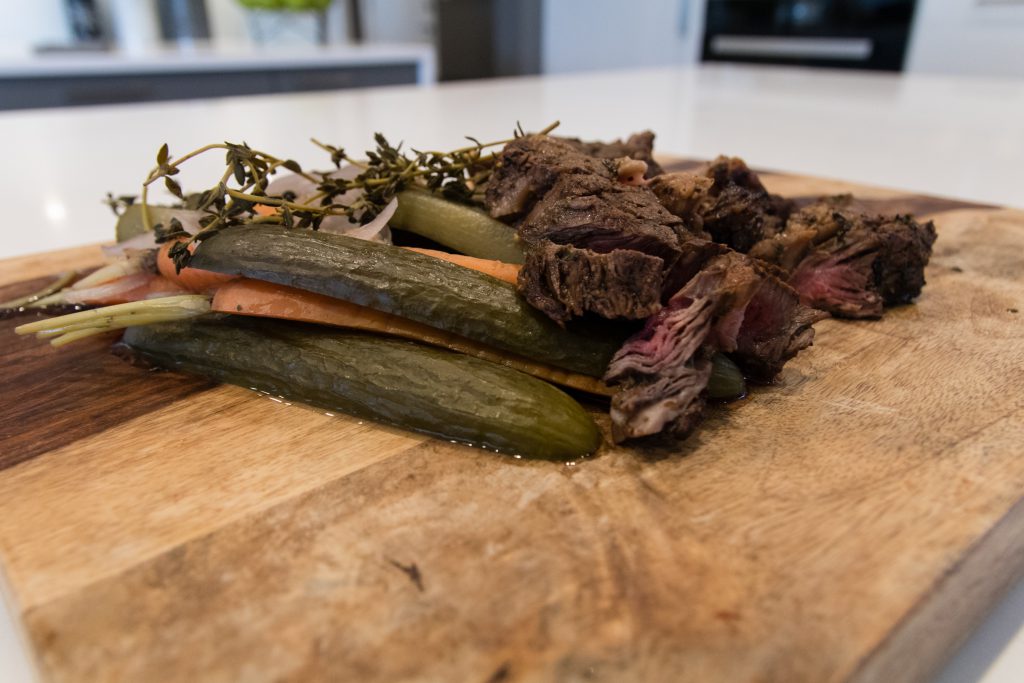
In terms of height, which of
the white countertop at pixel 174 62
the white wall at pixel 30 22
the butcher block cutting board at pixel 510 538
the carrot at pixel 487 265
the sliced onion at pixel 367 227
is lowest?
the butcher block cutting board at pixel 510 538

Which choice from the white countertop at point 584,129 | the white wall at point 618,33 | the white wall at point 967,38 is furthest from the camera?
the white wall at point 618,33

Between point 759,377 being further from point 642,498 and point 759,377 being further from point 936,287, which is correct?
point 936,287

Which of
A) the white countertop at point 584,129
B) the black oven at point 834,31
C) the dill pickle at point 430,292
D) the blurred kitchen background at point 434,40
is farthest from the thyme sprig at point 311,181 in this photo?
the black oven at point 834,31

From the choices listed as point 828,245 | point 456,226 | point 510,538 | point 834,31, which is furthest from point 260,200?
point 834,31

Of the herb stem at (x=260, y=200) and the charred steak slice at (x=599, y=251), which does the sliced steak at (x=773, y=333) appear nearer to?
the charred steak slice at (x=599, y=251)

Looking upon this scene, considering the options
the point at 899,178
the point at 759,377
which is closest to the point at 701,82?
the point at 899,178

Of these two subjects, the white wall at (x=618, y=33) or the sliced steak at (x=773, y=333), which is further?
the white wall at (x=618, y=33)

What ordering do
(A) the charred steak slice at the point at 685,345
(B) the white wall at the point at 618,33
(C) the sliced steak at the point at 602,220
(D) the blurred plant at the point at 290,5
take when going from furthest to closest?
(B) the white wall at the point at 618,33 → (D) the blurred plant at the point at 290,5 → (C) the sliced steak at the point at 602,220 → (A) the charred steak slice at the point at 685,345
